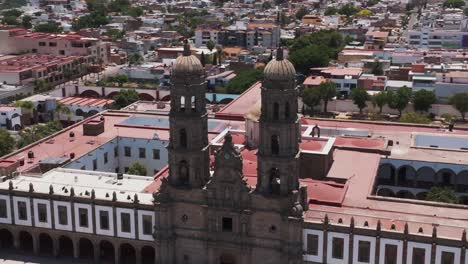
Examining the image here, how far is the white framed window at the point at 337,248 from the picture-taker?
46.6 meters

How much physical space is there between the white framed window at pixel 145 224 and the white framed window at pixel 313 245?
12016mm

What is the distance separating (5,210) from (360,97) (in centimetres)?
6161

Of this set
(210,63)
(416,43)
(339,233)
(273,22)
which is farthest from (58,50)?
(339,233)

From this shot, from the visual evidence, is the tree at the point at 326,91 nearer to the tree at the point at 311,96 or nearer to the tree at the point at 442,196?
the tree at the point at 311,96

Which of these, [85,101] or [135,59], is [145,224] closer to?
[85,101]

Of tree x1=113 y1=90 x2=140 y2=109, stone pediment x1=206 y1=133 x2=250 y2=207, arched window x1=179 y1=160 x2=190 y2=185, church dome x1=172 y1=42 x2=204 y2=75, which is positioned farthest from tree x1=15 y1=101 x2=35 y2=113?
stone pediment x1=206 y1=133 x2=250 y2=207

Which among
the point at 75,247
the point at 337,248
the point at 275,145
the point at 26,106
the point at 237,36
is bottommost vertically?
the point at 75,247

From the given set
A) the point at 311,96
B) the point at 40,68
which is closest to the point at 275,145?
the point at 311,96

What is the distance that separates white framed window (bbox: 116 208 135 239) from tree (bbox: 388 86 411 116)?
2309 inches

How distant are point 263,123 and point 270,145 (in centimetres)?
161

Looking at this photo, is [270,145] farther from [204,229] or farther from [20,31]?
[20,31]

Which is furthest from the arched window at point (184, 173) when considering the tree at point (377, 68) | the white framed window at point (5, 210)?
the tree at point (377, 68)

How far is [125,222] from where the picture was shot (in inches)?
2057

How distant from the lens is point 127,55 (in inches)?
6053
